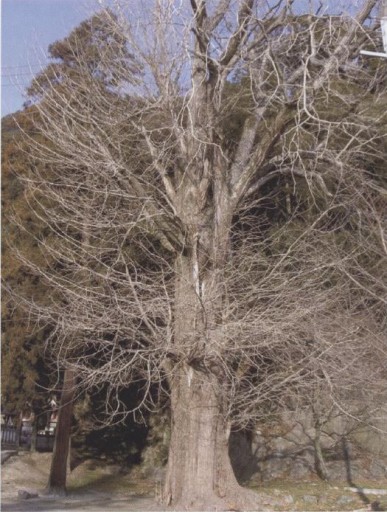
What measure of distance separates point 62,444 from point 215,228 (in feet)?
19.3

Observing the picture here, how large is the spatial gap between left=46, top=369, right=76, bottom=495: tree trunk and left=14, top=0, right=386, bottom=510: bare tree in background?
0.54 metres

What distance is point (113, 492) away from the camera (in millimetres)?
16953

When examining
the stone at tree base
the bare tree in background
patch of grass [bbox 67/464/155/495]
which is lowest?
the stone at tree base

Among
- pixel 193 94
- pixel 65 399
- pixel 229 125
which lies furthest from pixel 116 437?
pixel 193 94

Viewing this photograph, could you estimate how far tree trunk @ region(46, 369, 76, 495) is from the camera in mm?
15664

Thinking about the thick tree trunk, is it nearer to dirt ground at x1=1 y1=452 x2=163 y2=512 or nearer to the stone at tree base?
dirt ground at x1=1 y1=452 x2=163 y2=512

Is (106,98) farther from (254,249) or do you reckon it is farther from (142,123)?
(254,249)

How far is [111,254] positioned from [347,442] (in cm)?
794

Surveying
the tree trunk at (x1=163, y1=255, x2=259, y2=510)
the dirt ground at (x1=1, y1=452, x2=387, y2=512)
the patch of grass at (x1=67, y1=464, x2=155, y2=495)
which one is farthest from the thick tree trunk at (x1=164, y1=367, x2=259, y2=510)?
the patch of grass at (x1=67, y1=464, x2=155, y2=495)

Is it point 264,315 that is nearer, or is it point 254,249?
point 264,315

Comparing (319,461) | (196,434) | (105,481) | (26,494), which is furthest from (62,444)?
(319,461)

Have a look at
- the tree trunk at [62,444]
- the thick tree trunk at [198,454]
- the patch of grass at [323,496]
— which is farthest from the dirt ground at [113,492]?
the thick tree trunk at [198,454]

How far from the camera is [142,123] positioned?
47.5ft

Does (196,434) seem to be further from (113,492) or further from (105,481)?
(105,481)
